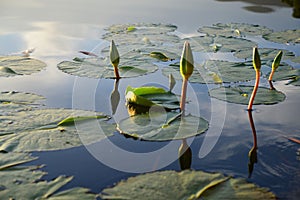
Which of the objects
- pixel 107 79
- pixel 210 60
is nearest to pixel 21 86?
pixel 107 79

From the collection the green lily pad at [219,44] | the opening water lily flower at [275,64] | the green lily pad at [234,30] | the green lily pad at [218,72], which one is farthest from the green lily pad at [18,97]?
the green lily pad at [234,30]

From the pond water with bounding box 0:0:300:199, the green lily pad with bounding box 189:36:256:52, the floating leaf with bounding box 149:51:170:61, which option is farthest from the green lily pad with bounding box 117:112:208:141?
the green lily pad with bounding box 189:36:256:52

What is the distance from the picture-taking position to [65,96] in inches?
74.4

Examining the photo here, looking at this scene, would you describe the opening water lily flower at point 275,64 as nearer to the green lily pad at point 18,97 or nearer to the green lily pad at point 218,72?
the green lily pad at point 218,72

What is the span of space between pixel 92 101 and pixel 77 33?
138 centimetres

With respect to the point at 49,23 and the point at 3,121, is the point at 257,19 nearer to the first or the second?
the point at 49,23

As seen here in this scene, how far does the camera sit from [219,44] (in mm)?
2758

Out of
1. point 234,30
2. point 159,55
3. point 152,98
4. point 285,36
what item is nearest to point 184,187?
point 152,98

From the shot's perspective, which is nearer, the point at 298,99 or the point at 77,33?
the point at 298,99

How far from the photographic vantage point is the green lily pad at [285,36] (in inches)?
111

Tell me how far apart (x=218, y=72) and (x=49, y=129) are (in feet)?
3.43

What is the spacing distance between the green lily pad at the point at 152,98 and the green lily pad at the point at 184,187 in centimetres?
54

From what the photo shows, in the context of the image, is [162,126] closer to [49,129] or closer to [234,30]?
[49,129]

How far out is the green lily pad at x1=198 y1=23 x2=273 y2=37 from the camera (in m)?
3.06
